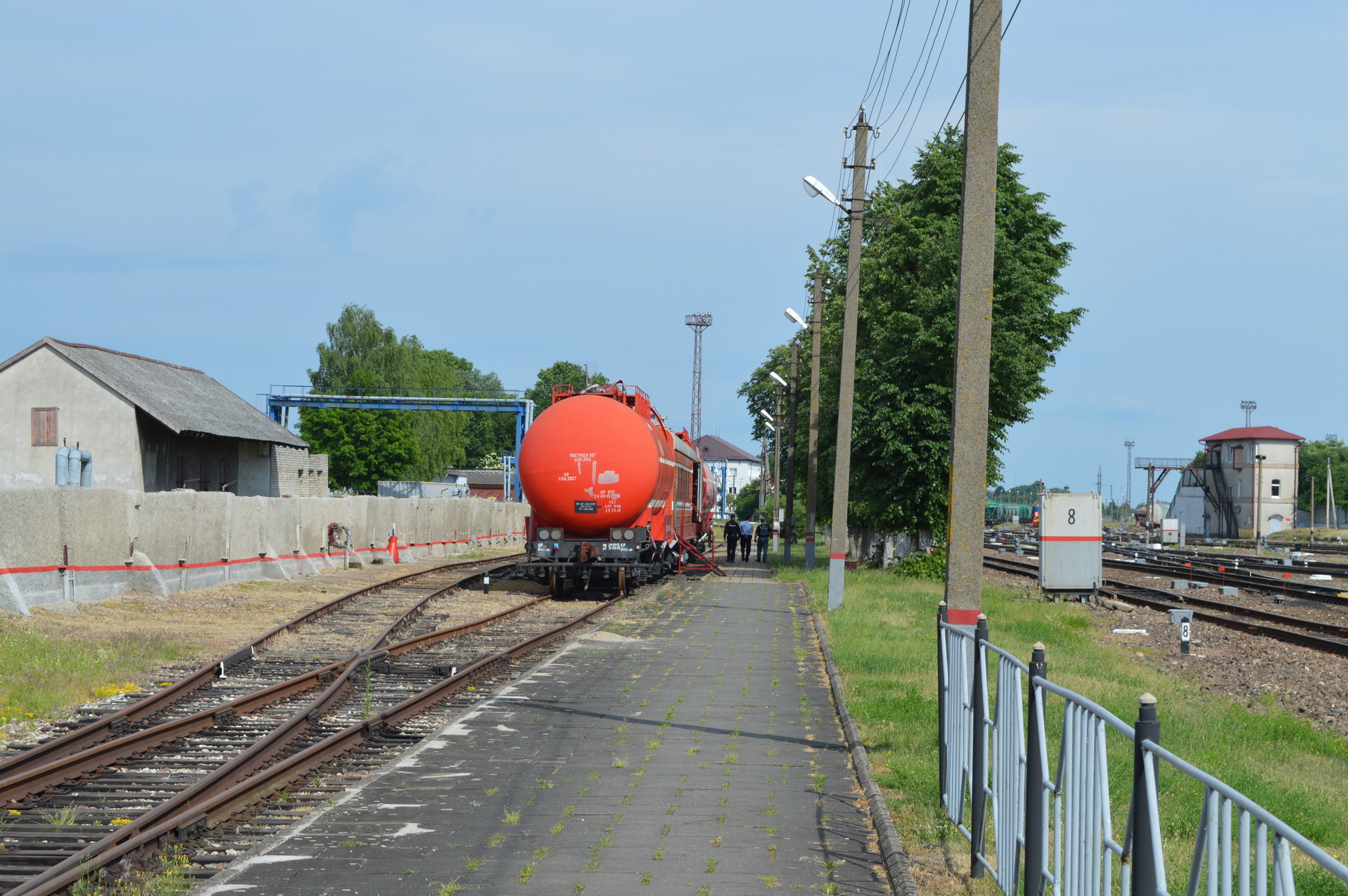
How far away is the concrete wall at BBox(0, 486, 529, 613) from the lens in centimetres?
1719

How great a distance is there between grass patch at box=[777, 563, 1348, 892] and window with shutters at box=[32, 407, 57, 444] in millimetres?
33301

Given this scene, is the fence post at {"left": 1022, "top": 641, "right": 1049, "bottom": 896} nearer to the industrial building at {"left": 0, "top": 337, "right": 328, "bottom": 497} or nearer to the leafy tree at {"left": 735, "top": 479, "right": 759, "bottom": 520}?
the industrial building at {"left": 0, "top": 337, "right": 328, "bottom": 497}

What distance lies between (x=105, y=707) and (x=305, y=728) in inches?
91.9

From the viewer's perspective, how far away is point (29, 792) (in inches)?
306

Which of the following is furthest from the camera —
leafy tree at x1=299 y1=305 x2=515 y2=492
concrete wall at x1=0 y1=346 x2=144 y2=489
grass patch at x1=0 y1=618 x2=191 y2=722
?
leafy tree at x1=299 y1=305 x2=515 y2=492

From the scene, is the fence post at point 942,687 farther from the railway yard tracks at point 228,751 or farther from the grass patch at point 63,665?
the grass patch at point 63,665

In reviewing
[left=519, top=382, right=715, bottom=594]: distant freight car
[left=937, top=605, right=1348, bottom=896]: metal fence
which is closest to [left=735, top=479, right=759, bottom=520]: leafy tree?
[left=519, top=382, right=715, bottom=594]: distant freight car

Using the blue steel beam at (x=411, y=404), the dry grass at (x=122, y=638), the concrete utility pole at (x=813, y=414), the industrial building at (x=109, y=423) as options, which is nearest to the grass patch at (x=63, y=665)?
the dry grass at (x=122, y=638)

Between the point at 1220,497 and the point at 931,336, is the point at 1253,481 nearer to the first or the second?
the point at 1220,497

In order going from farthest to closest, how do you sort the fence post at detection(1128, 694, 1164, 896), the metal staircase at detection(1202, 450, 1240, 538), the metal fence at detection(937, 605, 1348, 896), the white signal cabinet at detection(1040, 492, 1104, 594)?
the metal staircase at detection(1202, 450, 1240, 538) < the white signal cabinet at detection(1040, 492, 1104, 594) < the fence post at detection(1128, 694, 1164, 896) < the metal fence at detection(937, 605, 1348, 896)

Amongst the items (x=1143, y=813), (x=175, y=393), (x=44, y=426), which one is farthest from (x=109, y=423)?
(x=1143, y=813)

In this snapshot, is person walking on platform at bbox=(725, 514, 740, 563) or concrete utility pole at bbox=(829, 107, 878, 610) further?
person walking on platform at bbox=(725, 514, 740, 563)

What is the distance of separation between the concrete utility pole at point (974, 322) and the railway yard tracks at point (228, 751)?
4.66 metres

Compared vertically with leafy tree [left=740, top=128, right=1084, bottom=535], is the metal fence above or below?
below
